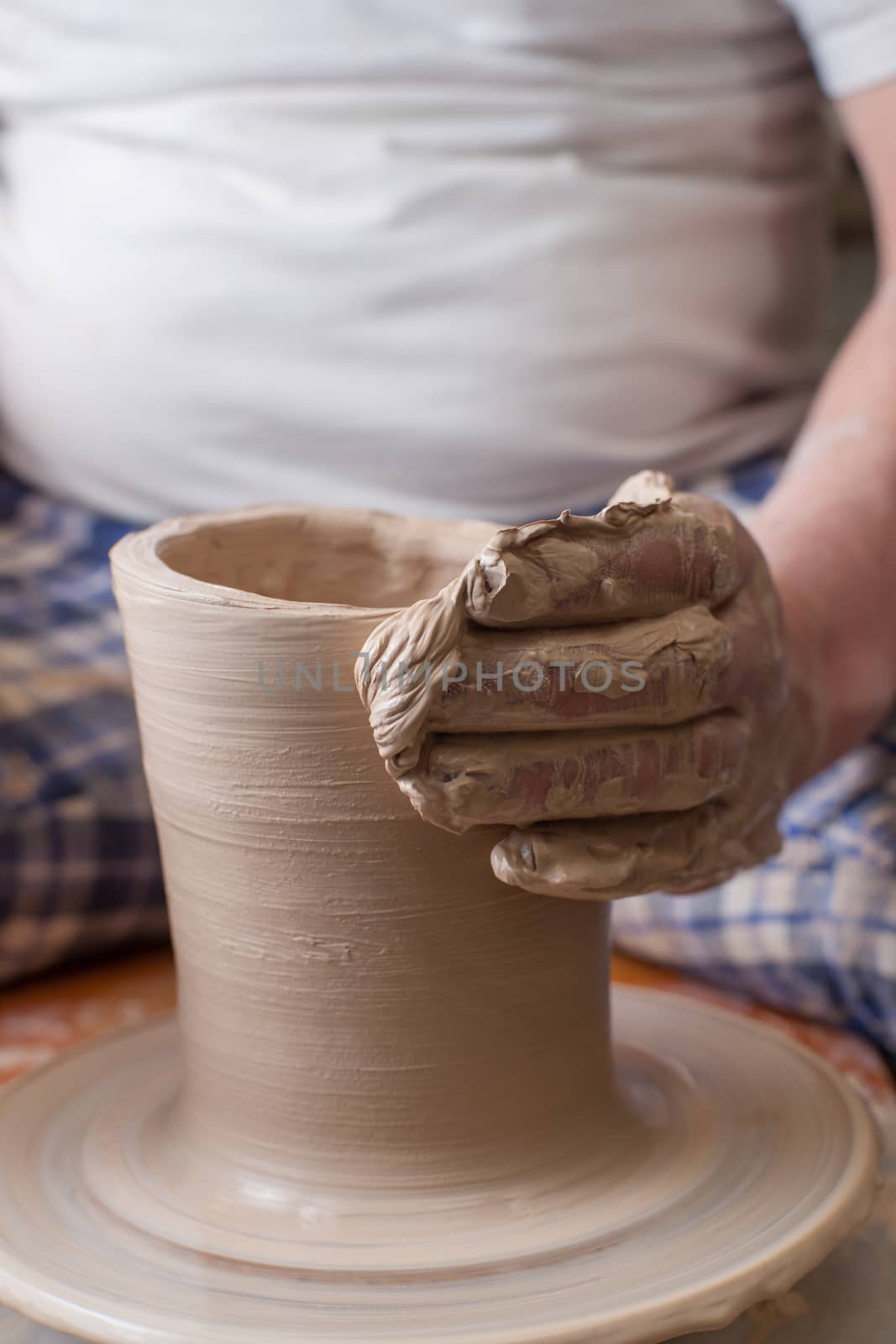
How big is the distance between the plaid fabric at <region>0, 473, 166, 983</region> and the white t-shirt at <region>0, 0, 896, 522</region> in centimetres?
25

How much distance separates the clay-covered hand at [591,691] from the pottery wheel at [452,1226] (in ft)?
0.54

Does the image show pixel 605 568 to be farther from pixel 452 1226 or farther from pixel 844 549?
pixel 844 549

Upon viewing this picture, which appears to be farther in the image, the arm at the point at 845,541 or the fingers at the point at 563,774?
the arm at the point at 845,541

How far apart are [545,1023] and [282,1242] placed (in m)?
0.18

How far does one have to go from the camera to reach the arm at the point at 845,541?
98 cm

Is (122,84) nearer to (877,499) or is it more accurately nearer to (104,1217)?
(877,499)

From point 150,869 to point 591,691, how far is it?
0.70m

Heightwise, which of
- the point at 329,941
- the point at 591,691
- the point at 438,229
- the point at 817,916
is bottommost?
the point at 817,916

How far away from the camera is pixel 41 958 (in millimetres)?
1181

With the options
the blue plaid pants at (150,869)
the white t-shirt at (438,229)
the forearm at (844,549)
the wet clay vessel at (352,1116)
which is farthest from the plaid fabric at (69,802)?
the forearm at (844,549)

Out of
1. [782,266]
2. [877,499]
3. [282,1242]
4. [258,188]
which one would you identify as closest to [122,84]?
[258,188]

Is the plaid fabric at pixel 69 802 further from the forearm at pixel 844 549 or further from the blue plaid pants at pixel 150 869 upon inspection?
the forearm at pixel 844 549

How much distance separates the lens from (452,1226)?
71cm

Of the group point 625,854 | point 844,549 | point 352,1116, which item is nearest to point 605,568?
point 625,854
